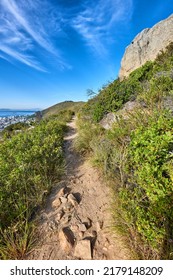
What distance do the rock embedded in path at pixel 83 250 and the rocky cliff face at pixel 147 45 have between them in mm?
18671

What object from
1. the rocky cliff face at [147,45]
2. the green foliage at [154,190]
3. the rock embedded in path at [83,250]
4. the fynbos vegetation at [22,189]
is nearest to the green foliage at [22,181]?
the fynbos vegetation at [22,189]

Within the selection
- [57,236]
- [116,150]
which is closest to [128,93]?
[116,150]

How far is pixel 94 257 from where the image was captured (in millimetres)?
2367

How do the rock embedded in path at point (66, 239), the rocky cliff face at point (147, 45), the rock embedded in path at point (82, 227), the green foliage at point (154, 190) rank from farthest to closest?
the rocky cliff face at point (147, 45), the rock embedded in path at point (82, 227), the rock embedded in path at point (66, 239), the green foliage at point (154, 190)

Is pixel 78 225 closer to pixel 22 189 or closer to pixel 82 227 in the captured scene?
pixel 82 227

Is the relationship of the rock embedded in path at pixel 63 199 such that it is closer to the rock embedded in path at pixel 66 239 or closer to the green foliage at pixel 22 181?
the green foliage at pixel 22 181

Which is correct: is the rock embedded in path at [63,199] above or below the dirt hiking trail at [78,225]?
above

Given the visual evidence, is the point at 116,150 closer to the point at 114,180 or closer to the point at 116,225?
the point at 114,180

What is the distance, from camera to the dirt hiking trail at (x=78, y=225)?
2.43 meters

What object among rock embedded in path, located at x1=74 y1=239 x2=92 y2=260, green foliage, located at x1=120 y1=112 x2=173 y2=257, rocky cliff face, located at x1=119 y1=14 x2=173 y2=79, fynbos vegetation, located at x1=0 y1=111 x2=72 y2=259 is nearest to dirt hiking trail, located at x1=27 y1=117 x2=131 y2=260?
rock embedded in path, located at x1=74 y1=239 x2=92 y2=260

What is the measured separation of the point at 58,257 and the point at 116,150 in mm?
2333

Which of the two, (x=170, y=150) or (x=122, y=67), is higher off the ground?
(x=122, y=67)
